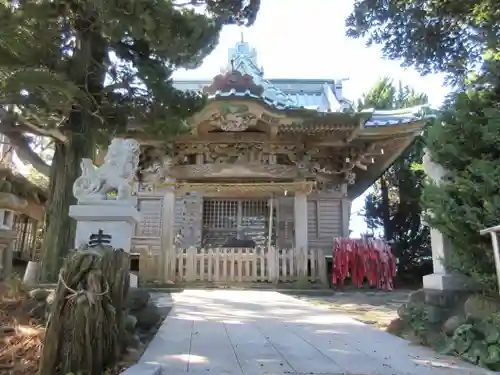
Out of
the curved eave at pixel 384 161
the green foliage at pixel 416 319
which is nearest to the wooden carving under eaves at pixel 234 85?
the curved eave at pixel 384 161

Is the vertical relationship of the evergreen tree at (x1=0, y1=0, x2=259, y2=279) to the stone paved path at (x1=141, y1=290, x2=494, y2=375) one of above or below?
above

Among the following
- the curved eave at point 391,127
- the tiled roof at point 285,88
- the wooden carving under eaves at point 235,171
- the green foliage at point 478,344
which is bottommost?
the green foliage at point 478,344

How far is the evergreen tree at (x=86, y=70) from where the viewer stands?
5281mm

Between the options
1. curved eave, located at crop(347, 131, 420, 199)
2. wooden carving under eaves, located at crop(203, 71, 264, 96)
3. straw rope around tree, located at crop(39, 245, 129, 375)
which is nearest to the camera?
straw rope around tree, located at crop(39, 245, 129, 375)

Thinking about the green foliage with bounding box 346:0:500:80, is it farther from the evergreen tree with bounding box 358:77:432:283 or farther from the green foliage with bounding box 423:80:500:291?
the evergreen tree with bounding box 358:77:432:283

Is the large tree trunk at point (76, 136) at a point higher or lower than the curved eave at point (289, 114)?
lower

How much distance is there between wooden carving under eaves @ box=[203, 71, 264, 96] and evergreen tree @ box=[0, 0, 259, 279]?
3379mm

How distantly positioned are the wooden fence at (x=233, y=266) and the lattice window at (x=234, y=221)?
2.00m

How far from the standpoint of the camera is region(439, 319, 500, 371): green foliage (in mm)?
2926

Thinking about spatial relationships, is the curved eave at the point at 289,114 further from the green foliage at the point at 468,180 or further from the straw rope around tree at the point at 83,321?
the straw rope around tree at the point at 83,321

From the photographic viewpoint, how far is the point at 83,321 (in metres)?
2.78

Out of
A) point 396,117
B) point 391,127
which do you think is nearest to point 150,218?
point 391,127

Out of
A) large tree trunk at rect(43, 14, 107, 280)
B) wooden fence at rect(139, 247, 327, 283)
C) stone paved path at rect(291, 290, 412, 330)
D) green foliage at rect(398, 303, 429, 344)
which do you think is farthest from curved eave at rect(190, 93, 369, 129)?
green foliage at rect(398, 303, 429, 344)

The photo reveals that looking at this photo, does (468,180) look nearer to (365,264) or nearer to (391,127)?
(391,127)
